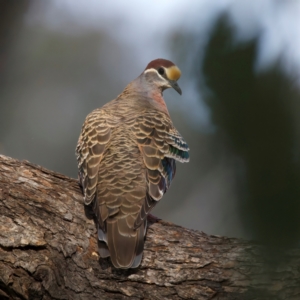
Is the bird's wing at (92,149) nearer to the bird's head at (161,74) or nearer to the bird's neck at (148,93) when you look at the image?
the bird's neck at (148,93)

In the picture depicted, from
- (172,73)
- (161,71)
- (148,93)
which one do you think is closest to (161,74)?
(161,71)

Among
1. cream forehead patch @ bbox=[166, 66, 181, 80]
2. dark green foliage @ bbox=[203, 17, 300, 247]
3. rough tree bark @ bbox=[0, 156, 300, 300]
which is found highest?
cream forehead patch @ bbox=[166, 66, 181, 80]

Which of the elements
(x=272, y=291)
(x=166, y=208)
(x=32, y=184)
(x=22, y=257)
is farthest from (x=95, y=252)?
(x=166, y=208)

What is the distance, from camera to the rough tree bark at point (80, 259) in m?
3.38

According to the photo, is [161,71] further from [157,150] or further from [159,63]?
[157,150]

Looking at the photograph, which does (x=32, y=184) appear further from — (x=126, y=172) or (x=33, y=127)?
(x=33, y=127)

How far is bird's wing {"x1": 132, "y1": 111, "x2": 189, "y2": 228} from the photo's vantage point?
4.35m

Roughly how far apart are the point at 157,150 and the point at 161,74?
7.01ft

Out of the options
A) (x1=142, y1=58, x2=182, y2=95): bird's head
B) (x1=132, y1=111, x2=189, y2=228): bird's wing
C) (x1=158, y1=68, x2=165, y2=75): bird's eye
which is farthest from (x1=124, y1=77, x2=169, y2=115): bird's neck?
(x1=132, y1=111, x2=189, y2=228): bird's wing

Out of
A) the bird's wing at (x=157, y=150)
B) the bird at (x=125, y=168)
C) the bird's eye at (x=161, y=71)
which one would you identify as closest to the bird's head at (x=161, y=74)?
the bird's eye at (x=161, y=71)

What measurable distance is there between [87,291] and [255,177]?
2.53 meters

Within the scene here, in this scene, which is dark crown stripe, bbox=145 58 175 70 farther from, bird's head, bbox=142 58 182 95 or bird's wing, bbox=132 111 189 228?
bird's wing, bbox=132 111 189 228

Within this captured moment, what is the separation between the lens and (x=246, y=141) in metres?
1.37

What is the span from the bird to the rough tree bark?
0.14 m
